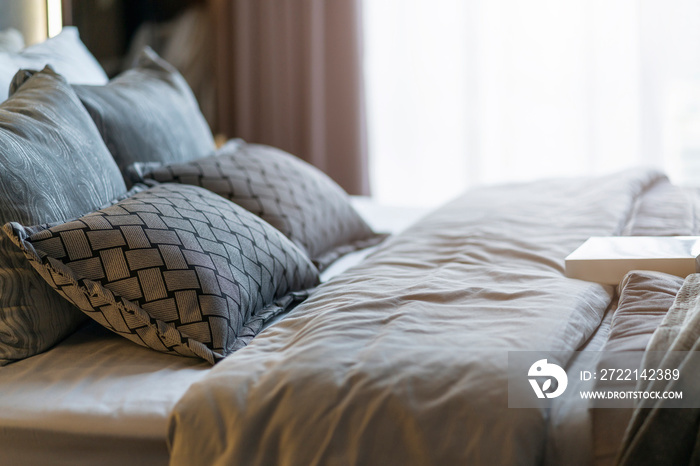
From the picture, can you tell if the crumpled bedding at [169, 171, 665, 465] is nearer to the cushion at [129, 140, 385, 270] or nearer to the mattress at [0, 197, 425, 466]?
the mattress at [0, 197, 425, 466]

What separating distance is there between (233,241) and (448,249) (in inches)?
17.7

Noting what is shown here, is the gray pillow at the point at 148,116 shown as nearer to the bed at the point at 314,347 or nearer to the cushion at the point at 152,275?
the bed at the point at 314,347

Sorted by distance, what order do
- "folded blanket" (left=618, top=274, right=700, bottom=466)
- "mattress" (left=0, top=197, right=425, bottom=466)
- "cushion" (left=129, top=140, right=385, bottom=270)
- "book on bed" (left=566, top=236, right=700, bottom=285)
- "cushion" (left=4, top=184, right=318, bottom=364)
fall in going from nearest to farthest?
"folded blanket" (left=618, top=274, right=700, bottom=466)
"mattress" (left=0, top=197, right=425, bottom=466)
"cushion" (left=4, top=184, right=318, bottom=364)
"book on bed" (left=566, top=236, right=700, bottom=285)
"cushion" (left=129, top=140, right=385, bottom=270)

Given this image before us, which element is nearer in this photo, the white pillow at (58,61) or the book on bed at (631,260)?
the book on bed at (631,260)

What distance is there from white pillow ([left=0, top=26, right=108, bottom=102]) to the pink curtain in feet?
5.79

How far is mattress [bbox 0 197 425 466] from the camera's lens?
845 millimetres

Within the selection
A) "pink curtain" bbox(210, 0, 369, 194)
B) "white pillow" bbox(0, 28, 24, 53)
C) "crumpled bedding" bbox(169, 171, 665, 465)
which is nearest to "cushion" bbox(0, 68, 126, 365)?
"crumpled bedding" bbox(169, 171, 665, 465)

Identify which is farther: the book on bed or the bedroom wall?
the bedroom wall

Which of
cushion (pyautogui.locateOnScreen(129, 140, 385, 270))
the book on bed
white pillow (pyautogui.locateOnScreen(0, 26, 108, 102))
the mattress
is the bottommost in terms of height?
the mattress

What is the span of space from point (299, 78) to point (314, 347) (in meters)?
2.94

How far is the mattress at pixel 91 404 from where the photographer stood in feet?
2.77

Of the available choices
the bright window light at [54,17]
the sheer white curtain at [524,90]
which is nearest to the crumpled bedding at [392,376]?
the bright window light at [54,17]

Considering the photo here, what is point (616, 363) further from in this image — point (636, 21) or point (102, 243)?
point (636, 21)

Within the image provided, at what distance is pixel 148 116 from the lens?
5.21ft
